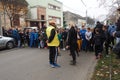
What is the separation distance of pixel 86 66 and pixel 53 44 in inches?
73.1

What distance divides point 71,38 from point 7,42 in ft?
27.5

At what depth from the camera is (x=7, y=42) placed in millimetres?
16625

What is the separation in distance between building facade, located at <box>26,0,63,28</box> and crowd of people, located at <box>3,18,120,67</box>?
2504 cm

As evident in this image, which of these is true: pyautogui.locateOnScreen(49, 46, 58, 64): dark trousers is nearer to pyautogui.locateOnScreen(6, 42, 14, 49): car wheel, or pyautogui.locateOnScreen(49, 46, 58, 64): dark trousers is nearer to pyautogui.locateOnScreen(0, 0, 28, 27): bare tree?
pyautogui.locateOnScreen(6, 42, 14, 49): car wheel

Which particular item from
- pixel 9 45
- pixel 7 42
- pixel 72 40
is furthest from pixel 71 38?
pixel 9 45

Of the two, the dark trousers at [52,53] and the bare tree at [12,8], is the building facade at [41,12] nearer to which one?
the bare tree at [12,8]

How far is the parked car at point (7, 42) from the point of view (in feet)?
52.7

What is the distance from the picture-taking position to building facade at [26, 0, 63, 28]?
4454 cm

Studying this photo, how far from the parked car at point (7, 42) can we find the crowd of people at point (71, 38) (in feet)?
1.92

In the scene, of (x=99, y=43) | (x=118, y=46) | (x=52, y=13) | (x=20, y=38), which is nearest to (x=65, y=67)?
(x=99, y=43)

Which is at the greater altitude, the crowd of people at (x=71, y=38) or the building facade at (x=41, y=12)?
the building facade at (x=41, y=12)

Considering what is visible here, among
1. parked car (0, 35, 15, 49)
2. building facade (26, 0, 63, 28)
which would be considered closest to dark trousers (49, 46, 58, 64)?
parked car (0, 35, 15, 49)

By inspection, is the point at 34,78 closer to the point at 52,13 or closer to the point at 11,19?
the point at 11,19

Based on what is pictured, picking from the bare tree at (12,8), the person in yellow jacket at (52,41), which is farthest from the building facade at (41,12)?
the person in yellow jacket at (52,41)
